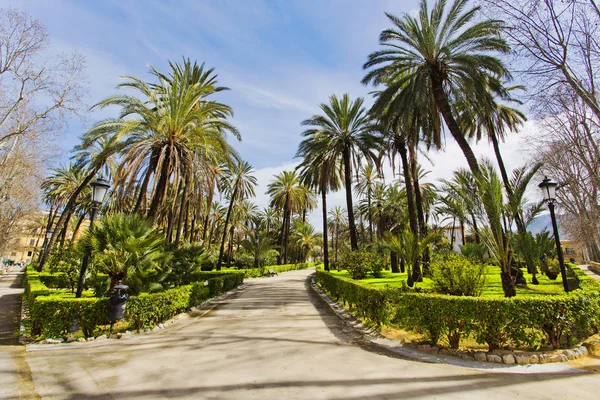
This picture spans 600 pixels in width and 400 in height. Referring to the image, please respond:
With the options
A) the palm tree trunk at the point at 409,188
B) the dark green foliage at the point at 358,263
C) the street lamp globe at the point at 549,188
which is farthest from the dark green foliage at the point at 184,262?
the street lamp globe at the point at 549,188

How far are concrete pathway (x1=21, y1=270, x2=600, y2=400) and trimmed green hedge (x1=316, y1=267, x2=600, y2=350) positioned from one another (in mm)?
912

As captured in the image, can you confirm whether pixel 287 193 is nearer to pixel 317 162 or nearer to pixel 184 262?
pixel 317 162

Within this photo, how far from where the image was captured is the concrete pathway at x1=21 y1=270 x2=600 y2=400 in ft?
12.8

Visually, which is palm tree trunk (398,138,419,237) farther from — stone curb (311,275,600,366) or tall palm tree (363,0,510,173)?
stone curb (311,275,600,366)

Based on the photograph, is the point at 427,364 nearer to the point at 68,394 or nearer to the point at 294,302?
the point at 68,394

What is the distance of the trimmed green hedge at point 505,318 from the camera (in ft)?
17.4

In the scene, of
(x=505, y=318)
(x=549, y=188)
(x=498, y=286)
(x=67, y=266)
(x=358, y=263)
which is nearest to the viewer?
(x=505, y=318)

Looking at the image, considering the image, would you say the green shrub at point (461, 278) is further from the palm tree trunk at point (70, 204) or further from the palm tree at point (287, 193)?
the palm tree at point (287, 193)

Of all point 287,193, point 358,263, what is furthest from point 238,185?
point 358,263

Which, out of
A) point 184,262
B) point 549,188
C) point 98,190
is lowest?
point 184,262

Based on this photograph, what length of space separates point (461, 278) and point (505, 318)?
2900 millimetres

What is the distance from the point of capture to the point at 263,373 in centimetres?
457

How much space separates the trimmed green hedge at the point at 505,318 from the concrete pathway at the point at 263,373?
91 centimetres

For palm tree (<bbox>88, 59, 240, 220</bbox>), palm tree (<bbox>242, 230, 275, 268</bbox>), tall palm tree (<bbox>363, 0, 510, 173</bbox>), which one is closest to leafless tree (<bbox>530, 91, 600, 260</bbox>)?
tall palm tree (<bbox>363, 0, 510, 173</bbox>)
